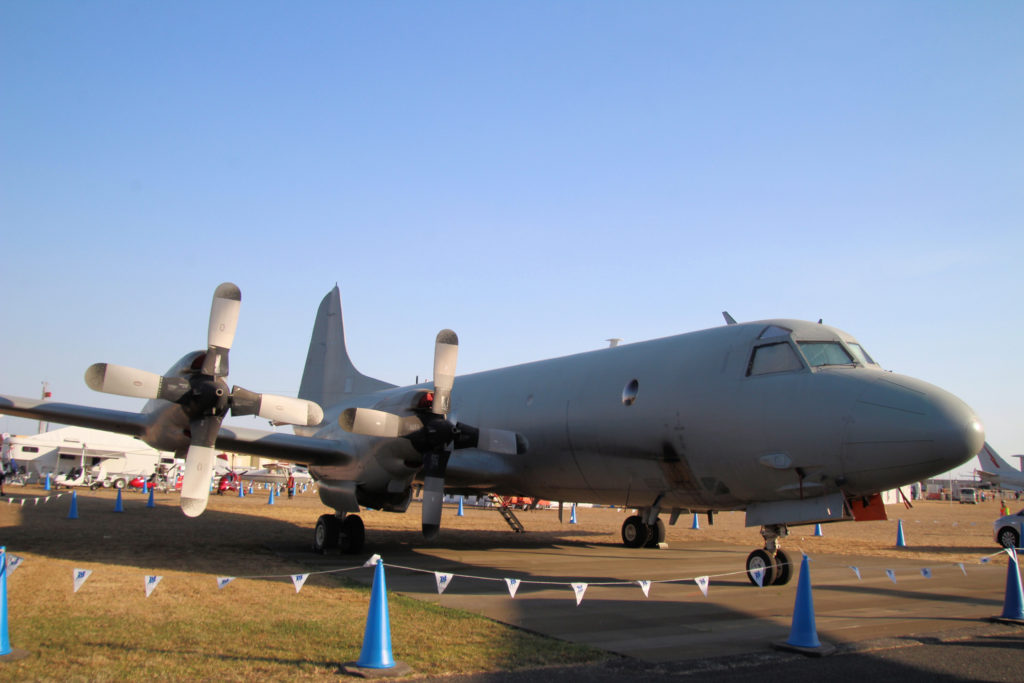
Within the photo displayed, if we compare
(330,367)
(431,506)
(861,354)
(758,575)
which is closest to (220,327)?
(431,506)

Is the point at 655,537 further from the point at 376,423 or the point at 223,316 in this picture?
the point at 223,316

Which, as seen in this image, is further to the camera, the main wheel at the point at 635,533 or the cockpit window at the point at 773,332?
the main wheel at the point at 635,533

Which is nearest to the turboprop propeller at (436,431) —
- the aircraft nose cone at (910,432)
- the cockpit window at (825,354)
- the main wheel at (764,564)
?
the main wheel at (764,564)

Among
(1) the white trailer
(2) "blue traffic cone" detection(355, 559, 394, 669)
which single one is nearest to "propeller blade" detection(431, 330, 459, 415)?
(2) "blue traffic cone" detection(355, 559, 394, 669)

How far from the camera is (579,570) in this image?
516 inches

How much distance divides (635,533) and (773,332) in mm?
9255

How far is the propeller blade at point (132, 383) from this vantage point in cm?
955

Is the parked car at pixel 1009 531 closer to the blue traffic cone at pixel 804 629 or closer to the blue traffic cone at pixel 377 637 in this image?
the blue traffic cone at pixel 804 629

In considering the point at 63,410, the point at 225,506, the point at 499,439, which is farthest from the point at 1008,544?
the point at 225,506

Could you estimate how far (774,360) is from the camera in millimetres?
10570

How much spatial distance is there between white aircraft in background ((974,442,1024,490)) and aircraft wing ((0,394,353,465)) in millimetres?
26622

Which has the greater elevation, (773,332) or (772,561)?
(773,332)

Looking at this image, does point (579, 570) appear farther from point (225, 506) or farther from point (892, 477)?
point (225, 506)

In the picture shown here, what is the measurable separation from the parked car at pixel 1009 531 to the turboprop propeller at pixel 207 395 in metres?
17.9
